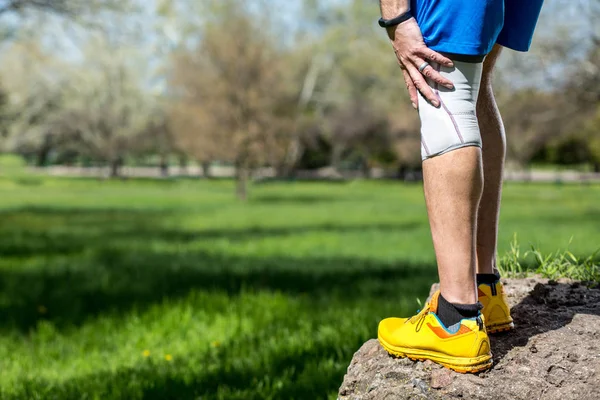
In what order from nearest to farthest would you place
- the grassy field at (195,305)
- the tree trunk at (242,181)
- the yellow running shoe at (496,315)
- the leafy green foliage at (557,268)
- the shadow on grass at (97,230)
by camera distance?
1. the yellow running shoe at (496,315)
2. the leafy green foliage at (557,268)
3. the grassy field at (195,305)
4. the shadow on grass at (97,230)
5. the tree trunk at (242,181)

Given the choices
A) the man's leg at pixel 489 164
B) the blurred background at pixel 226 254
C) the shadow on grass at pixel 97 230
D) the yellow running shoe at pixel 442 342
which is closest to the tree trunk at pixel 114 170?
the blurred background at pixel 226 254

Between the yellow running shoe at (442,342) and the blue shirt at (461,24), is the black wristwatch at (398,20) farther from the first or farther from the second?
the yellow running shoe at (442,342)

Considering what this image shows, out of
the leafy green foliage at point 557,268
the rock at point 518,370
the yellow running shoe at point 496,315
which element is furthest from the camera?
the leafy green foliage at point 557,268

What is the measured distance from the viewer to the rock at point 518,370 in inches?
80.0

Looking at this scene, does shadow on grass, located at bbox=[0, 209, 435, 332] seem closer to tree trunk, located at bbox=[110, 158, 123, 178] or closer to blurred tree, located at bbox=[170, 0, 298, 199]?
blurred tree, located at bbox=[170, 0, 298, 199]

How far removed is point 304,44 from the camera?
175 feet

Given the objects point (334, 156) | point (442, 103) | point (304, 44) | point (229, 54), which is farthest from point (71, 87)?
point (442, 103)

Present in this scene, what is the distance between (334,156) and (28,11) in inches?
2039

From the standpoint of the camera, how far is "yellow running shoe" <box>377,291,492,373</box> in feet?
6.84

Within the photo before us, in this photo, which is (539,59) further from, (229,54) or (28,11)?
(229,54)

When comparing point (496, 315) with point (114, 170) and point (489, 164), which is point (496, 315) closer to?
point (489, 164)

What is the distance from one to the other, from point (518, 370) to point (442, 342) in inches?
10.6

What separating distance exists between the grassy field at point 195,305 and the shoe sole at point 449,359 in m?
1.35

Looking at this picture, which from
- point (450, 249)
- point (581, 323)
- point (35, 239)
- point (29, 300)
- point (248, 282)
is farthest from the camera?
point (35, 239)
